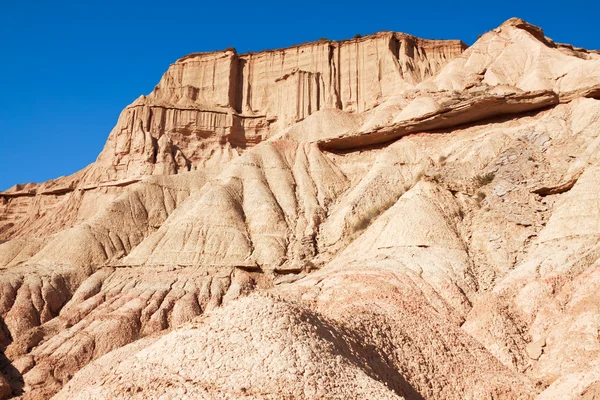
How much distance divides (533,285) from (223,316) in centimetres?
1139

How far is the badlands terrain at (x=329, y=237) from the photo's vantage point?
13875mm

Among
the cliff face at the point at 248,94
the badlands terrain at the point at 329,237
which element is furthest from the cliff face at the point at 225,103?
the badlands terrain at the point at 329,237

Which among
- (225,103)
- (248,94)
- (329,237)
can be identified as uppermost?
(248,94)

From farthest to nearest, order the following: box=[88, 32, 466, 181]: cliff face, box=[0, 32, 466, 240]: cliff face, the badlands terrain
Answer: box=[88, 32, 466, 181]: cliff face < box=[0, 32, 466, 240]: cliff face < the badlands terrain

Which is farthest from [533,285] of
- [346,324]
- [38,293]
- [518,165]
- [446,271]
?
[38,293]

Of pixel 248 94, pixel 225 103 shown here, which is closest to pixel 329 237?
pixel 225 103

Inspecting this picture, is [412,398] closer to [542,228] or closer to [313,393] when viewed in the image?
[313,393]

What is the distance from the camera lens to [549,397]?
14156mm

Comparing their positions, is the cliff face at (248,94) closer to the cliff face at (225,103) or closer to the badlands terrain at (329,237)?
the cliff face at (225,103)

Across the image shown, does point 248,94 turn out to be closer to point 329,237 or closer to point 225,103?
point 225,103

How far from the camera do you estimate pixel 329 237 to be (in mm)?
34250

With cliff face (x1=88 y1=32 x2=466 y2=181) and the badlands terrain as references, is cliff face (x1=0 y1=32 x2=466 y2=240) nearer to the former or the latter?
cliff face (x1=88 y1=32 x2=466 y2=181)

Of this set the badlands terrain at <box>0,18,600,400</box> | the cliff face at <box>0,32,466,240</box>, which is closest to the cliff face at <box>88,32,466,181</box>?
the cliff face at <box>0,32,466,240</box>

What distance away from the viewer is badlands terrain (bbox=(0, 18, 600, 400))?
13875mm
